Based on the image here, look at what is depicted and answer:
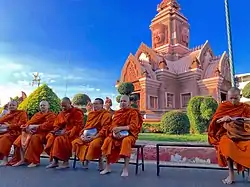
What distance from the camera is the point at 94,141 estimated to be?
12.2 ft

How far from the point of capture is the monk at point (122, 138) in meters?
3.43

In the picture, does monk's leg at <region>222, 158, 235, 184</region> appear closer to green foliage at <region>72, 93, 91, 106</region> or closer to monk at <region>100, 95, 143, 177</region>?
monk at <region>100, 95, 143, 177</region>

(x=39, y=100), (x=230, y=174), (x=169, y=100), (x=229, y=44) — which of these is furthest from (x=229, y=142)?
(x=169, y=100)

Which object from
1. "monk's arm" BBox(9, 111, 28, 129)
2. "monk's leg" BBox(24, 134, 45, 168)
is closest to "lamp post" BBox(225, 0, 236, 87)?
"monk's leg" BBox(24, 134, 45, 168)

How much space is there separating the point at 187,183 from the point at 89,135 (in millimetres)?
1679

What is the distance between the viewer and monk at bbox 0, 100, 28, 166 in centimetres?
428

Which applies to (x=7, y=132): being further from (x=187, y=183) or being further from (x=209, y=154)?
(x=209, y=154)

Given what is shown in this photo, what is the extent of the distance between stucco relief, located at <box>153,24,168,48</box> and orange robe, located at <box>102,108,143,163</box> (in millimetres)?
19988

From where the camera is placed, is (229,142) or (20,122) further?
(20,122)

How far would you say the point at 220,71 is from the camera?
1842 cm

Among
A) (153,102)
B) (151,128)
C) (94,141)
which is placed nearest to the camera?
(94,141)

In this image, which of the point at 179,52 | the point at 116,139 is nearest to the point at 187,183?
the point at 116,139

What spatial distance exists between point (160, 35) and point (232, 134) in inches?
821

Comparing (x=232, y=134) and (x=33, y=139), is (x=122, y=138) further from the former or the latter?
(x=33, y=139)
